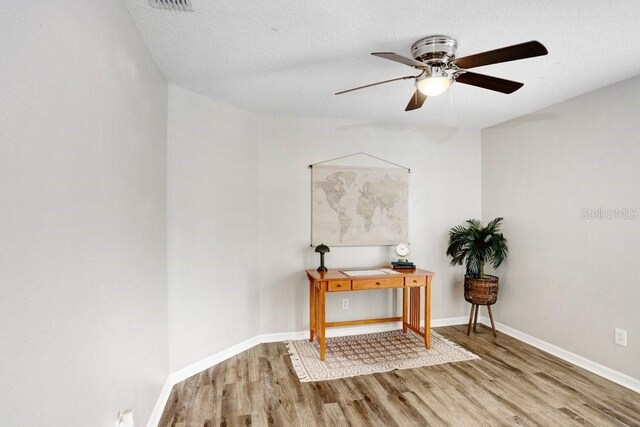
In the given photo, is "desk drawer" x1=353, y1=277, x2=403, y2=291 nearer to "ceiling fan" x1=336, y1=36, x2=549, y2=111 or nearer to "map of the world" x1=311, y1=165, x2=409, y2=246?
"map of the world" x1=311, y1=165, x2=409, y2=246

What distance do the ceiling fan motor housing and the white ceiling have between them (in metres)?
0.05

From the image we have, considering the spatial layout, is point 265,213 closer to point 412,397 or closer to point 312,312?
point 312,312

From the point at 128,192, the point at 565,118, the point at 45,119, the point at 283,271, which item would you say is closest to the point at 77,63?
the point at 45,119

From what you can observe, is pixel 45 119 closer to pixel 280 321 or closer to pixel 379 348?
pixel 280 321

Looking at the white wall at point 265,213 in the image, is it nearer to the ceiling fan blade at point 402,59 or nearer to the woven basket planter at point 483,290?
the woven basket planter at point 483,290

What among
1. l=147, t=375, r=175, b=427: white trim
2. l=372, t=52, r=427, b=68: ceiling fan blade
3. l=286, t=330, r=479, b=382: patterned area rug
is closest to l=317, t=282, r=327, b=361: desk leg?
l=286, t=330, r=479, b=382: patterned area rug

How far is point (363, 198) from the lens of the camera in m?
3.67

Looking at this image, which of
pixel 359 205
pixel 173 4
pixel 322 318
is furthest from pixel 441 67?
pixel 322 318

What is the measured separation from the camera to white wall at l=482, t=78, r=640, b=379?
2580 mm

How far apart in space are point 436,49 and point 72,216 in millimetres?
2109

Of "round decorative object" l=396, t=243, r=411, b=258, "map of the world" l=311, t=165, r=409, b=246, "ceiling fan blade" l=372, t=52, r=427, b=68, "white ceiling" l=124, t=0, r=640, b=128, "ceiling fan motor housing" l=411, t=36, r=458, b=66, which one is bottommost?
"round decorative object" l=396, t=243, r=411, b=258

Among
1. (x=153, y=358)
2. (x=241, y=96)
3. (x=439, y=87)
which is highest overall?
(x=241, y=96)

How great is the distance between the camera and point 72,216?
3.62 ft

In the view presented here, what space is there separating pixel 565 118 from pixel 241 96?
10.4 ft
